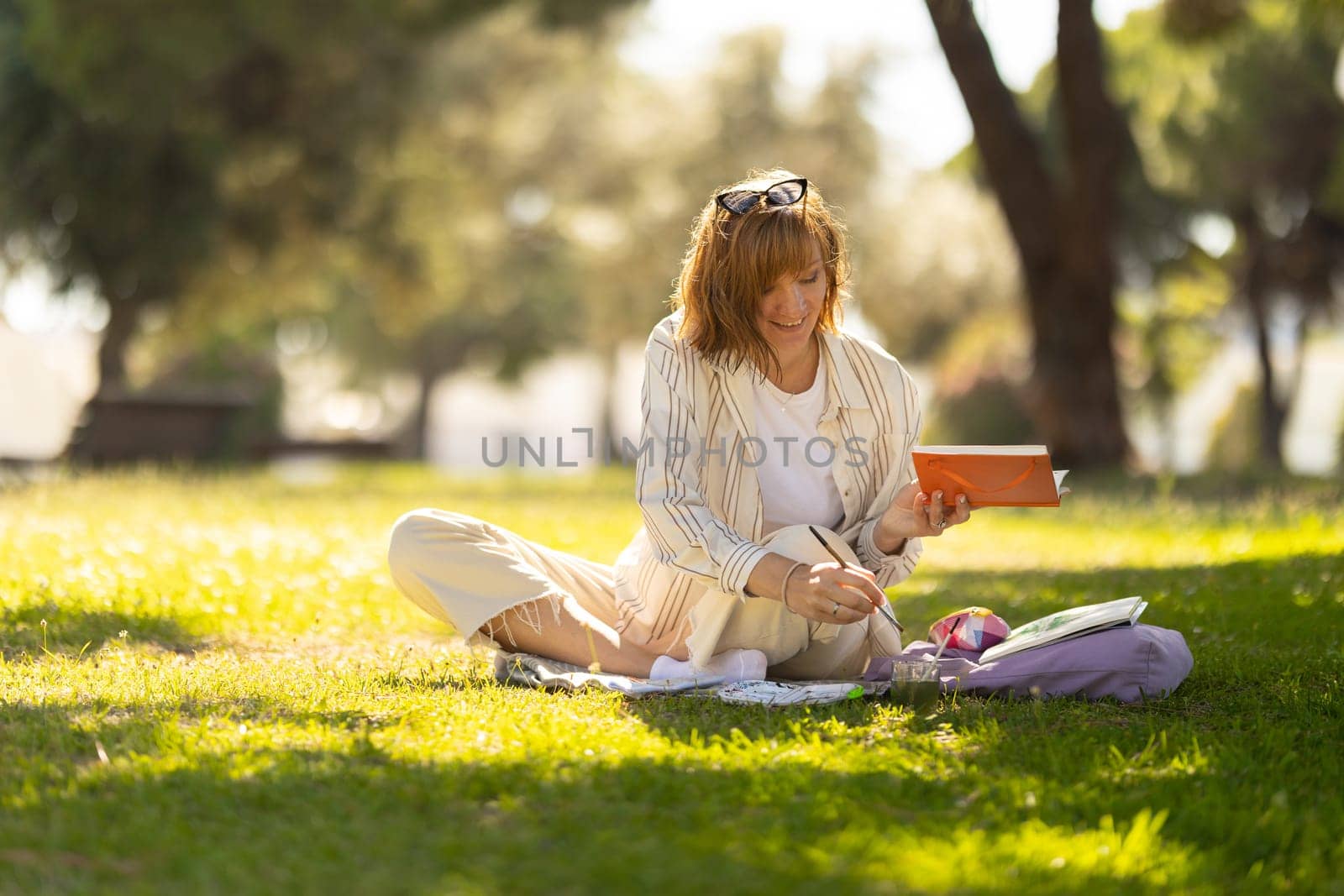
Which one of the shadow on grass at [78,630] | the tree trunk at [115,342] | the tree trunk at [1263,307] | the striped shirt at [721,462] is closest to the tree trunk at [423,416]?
the tree trunk at [115,342]

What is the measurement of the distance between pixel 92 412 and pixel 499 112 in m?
11.3

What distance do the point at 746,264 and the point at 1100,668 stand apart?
59.6 inches

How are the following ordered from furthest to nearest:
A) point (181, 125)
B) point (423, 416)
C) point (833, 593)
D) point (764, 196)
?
point (423, 416)
point (181, 125)
point (764, 196)
point (833, 593)

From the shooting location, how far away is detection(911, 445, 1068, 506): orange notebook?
3.49 meters

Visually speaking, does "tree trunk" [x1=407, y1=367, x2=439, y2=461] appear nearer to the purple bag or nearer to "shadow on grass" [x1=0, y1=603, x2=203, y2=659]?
"shadow on grass" [x1=0, y1=603, x2=203, y2=659]

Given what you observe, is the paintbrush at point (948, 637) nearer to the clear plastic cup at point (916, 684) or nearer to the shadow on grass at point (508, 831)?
the clear plastic cup at point (916, 684)

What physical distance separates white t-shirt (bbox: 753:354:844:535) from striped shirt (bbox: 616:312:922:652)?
0.07 ft

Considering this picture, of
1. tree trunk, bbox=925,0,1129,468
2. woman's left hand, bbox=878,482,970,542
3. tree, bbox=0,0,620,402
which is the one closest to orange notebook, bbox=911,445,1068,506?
woman's left hand, bbox=878,482,970,542

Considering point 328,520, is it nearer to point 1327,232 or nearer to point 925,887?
point 925,887

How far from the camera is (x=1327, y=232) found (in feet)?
67.5

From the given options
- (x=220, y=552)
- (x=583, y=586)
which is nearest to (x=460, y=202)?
(x=220, y=552)

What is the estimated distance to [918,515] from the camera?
3.72m

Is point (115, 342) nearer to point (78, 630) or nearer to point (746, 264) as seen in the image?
point (78, 630)

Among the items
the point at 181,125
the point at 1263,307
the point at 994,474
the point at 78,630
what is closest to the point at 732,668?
the point at 994,474
